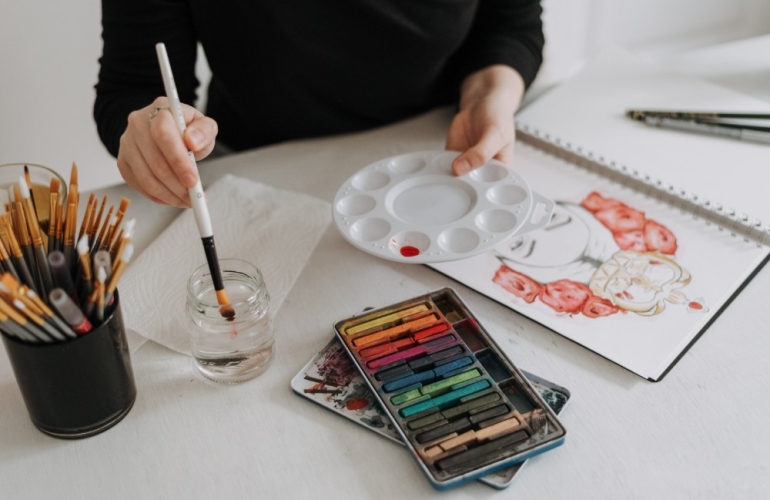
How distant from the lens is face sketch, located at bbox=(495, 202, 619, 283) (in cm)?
69

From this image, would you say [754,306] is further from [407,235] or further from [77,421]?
[77,421]

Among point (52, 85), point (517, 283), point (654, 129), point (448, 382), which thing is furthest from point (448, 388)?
point (52, 85)

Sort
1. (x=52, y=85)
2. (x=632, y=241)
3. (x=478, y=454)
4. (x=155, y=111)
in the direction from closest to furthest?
(x=478, y=454)
(x=155, y=111)
(x=632, y=241)
(x=52, y=85)

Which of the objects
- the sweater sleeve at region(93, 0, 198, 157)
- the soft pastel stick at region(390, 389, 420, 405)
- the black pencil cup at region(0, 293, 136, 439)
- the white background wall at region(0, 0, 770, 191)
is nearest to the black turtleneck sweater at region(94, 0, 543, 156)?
the sweater sleeve at region(93, 0, 198, 157)

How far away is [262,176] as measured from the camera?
33.7 inches

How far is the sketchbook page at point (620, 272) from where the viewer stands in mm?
625

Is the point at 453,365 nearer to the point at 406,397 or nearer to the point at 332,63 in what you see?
the point at 406,397

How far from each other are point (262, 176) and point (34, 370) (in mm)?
405

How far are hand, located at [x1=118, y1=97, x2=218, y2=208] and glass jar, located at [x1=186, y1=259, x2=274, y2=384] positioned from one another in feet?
0.27

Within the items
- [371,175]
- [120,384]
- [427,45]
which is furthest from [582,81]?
[120,384]

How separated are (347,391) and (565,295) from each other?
0.23m

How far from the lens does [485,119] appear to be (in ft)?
2.66

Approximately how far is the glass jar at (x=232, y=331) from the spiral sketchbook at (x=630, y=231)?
188 mm

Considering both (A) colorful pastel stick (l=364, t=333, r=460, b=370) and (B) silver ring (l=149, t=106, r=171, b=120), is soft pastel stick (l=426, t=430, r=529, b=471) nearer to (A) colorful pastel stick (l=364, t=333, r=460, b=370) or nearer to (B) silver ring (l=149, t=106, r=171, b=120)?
(A) colorful pastel stick (l=364, t=333, r=460, b=370)
